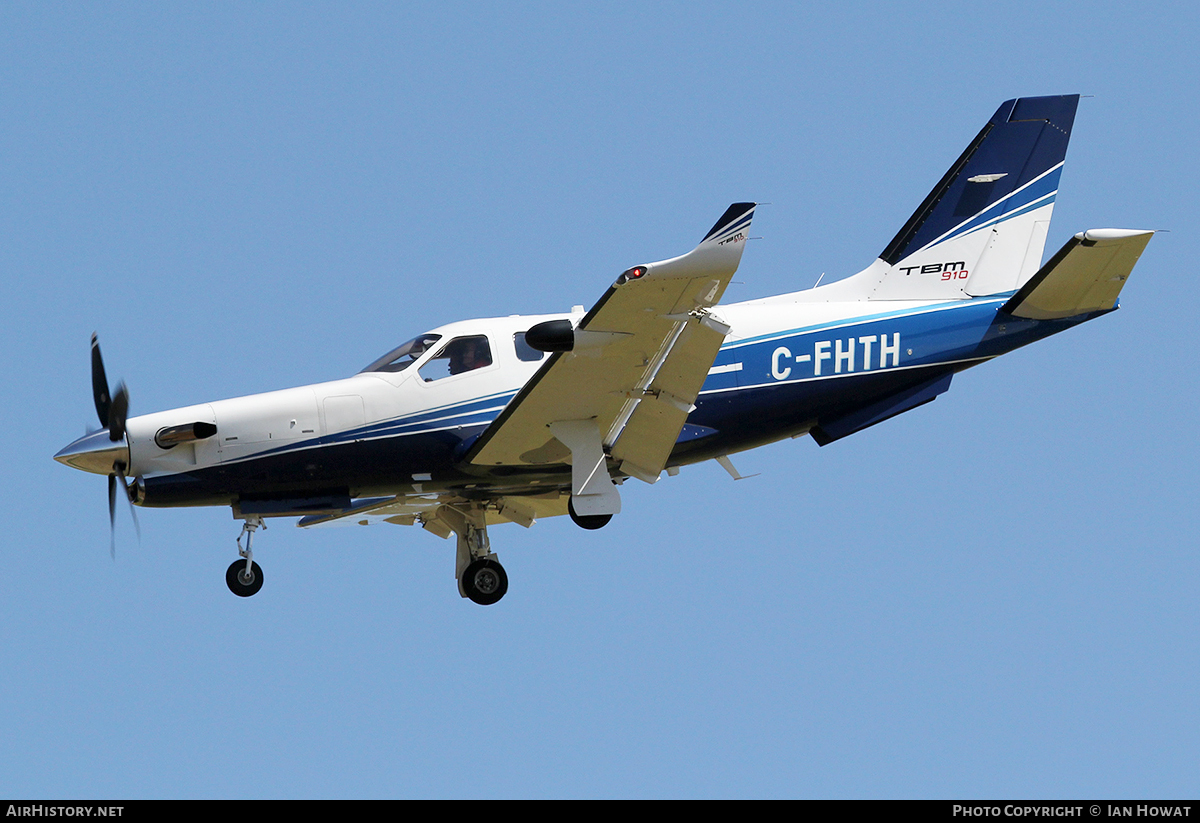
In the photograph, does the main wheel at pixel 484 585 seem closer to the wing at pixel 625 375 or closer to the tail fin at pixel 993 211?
the wing at pixel 625 375

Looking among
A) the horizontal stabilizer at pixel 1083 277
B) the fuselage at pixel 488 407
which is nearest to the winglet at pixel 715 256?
the fuselage at pixel 488 407

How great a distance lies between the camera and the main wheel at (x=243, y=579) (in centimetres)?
Answer: 1856

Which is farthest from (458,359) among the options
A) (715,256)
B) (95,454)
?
(715,256)

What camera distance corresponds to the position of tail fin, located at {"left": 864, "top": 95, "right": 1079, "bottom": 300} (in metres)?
20.3

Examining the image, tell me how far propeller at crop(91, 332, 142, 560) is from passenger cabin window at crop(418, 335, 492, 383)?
11.9 ft

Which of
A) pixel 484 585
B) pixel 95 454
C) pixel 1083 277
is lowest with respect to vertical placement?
pixel 484 585

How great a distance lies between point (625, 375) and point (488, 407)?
7.53 feet

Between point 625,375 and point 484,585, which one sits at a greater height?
point 625,375

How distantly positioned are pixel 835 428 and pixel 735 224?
18.6 feet

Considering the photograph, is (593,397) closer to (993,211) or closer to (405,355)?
(405,355)

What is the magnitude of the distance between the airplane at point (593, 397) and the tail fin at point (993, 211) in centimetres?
4

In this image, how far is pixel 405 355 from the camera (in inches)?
719
